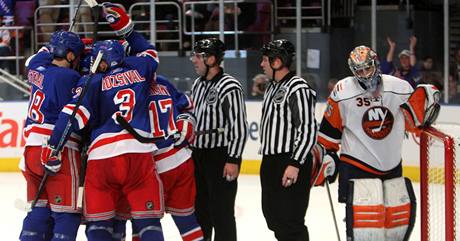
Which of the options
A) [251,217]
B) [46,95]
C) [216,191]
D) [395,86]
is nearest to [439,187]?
[395,86]

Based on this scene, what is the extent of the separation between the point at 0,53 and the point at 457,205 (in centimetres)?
774

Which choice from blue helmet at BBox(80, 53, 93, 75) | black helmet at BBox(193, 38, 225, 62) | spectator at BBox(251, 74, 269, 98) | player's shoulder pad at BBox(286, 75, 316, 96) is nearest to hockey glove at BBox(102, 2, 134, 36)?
blue helmet at BBox(80, 53, 93, 75)

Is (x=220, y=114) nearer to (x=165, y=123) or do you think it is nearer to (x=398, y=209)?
(x=165, y=123)

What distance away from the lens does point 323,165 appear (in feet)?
18.3

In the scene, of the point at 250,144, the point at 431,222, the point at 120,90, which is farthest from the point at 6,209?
the point at 431,222

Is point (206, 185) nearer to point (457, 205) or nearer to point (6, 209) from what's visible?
point (457, 205)

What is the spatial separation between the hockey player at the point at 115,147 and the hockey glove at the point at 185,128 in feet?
0.85

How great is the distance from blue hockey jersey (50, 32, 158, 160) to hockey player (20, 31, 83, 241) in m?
0.19

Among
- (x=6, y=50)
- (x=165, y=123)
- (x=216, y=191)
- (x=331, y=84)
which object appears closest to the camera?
(x=165, y=123)

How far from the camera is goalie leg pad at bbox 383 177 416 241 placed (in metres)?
5.29

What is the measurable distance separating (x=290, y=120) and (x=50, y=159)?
1.16 metres

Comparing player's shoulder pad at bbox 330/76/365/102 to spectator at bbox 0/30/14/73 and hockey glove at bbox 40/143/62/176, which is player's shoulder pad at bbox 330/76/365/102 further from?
spectator at bbox 0/30/14/73

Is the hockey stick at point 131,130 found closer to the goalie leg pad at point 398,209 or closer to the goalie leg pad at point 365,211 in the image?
the goalie leg pad at point 365,211

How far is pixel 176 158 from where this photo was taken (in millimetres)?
5555
